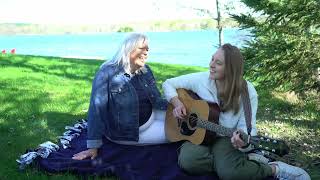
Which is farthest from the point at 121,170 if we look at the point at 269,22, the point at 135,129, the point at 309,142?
the point at 269,22

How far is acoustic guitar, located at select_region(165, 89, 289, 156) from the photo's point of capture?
12.7ft

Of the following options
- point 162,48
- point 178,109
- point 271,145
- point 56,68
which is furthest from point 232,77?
point 162,48

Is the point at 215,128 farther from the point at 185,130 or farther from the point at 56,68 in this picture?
the point at 56,68

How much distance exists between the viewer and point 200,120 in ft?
14.2

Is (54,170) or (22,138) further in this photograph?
(22,138)

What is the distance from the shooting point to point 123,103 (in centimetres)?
461

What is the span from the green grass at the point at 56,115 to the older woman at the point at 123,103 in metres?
0.57

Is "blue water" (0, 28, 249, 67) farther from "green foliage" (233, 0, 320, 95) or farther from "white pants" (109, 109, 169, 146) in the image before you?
"white pants" (109, 109, 169, 146)

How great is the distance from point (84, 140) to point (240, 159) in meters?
1.90

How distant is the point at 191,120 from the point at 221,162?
1.71 ft

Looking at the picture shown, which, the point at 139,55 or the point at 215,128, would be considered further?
the point at 139,55

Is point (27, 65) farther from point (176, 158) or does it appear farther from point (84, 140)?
point (176, 158)

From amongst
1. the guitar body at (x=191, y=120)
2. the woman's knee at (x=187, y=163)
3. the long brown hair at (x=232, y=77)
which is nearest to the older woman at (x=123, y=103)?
the guitar body at (x=191, y=120)

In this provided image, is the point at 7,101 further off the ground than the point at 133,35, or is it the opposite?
the point at 133,35
